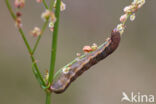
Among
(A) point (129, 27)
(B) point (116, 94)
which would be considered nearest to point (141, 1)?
(B) point (116, 94)

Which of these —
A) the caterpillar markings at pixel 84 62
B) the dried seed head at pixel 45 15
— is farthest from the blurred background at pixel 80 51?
the dried seed head at pixel 45 15

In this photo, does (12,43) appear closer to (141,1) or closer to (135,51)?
(135,51)

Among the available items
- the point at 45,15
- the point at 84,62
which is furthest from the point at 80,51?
the point at 45,15

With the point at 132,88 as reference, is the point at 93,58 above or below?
above

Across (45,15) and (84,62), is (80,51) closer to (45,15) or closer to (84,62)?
(84,62)

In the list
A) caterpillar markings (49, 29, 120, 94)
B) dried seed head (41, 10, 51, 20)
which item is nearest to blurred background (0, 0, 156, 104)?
caterpillar markings (49, 29, 120, 94)

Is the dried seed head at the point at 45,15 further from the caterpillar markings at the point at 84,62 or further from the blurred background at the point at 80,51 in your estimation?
the blurred background at the point at 80,51
